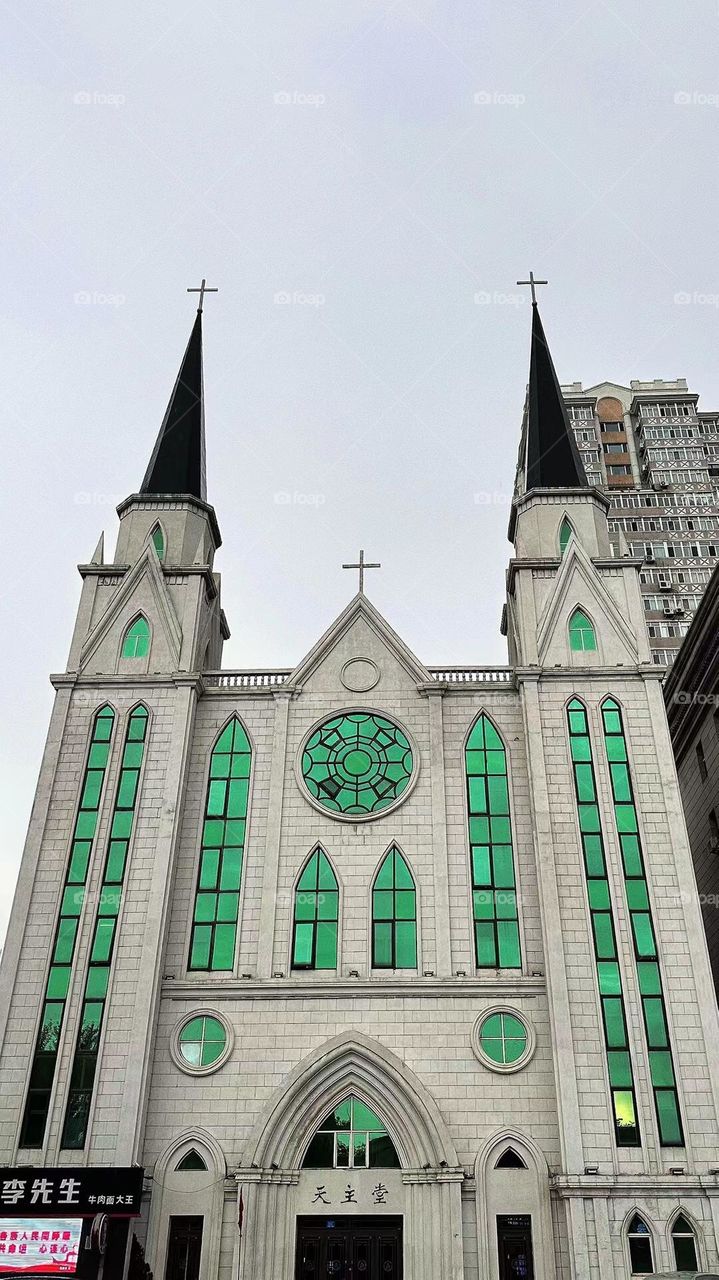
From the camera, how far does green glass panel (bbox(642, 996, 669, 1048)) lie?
23766 millimetres

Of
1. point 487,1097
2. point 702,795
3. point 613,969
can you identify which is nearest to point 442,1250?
point 487,1097

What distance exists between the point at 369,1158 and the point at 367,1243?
1711 millimetres

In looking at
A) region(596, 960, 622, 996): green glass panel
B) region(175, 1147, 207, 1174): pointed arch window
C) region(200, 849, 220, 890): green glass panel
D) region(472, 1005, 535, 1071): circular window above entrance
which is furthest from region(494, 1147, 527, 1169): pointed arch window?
region(200, 849, 220, 890): green glass panel

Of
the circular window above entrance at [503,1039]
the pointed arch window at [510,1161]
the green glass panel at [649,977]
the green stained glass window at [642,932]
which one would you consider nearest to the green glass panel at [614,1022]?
the green stained glass window at [642,932]

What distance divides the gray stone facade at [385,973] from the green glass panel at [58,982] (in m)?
0.25

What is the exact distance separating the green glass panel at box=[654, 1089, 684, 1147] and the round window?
1011cm

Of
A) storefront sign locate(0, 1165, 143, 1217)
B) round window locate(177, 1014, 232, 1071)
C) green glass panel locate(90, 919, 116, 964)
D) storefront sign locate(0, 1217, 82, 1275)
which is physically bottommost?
storefront sign locate(0, 1217, 82, 1275)

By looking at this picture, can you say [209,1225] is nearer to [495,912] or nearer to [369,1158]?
[369,1158]

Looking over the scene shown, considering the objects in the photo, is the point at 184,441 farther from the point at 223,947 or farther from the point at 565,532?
the point at 223,947

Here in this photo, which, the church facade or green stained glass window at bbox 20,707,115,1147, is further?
green stained glass window at bbox 20,707,115,1147

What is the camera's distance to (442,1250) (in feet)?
73.7

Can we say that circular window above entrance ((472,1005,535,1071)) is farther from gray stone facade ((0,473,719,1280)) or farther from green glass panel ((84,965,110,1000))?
green glass panel ((84,965,110,1000))

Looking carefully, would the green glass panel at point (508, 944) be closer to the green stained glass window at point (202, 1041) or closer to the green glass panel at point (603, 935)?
the green glass panel at point (603, 935)

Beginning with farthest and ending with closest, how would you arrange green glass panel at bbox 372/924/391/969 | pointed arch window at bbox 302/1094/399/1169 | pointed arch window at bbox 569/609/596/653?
pointed arch window at bbox 569/609/596/653 < green glass panel at bbox 372/924/391/969 < pointed arch window at bbox 302/1094/399/1169
